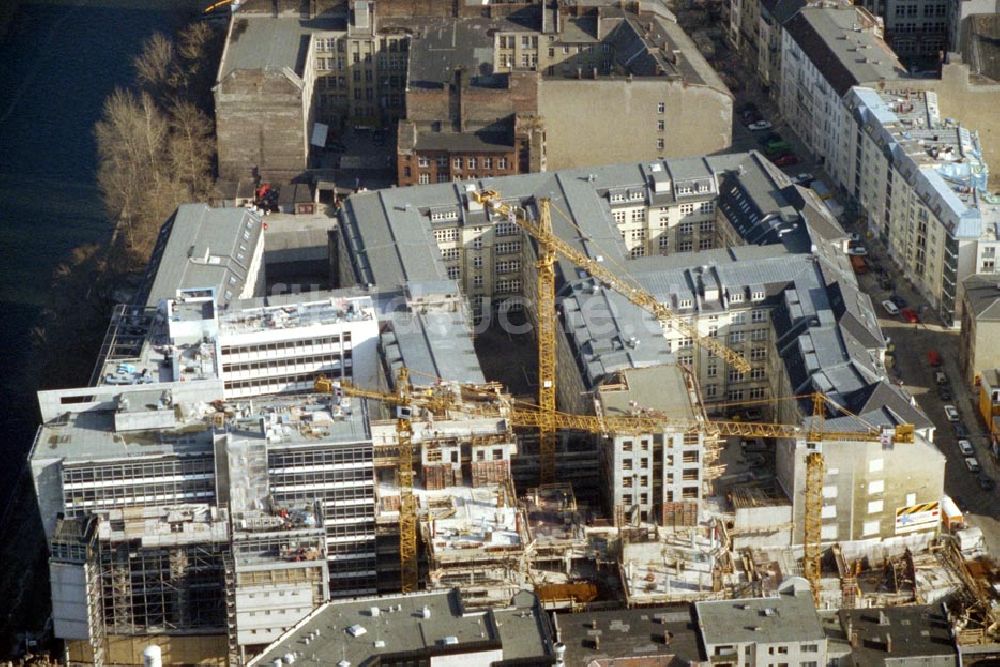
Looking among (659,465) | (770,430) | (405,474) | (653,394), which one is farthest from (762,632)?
(405,474)

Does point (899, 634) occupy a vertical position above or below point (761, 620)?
below

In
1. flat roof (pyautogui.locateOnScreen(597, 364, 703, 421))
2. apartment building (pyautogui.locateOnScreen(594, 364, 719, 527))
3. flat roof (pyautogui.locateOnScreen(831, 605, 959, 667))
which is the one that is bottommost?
flat roof (pyautogui.locateOnScreen(831, 605, 959, 667))

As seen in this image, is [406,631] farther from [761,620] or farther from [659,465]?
[659,465]

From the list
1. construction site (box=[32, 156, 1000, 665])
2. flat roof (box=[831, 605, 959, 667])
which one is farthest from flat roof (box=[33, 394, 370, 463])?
flat roof (box=[831, 605, 959, 667])

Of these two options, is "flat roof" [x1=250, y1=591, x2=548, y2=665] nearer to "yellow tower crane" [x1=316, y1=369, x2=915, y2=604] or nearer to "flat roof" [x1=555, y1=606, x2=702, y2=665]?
"flat roof" [x1=555, y1=606, x2=702, y2=665]

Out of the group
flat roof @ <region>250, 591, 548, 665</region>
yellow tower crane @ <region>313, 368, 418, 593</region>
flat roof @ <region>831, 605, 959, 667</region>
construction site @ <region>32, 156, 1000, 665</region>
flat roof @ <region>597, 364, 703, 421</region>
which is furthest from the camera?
flat roof @ <region>597, 364, 703, 421</region>

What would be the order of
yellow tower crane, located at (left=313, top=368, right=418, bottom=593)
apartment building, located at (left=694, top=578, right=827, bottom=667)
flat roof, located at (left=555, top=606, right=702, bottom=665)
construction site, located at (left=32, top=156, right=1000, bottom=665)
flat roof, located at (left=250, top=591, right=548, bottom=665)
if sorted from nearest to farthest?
flat roof, located at (left=250, top=591, right=548, bottom=665) < flat roof, located at (left=555, top=606, right=702, bottom=665) < apartment building, located at (left=694, top=578, right=827, bottom=667) < construction site, located at (left=32, top=156, right=1000, bottom=665) < yellow tower crane, located at (left=313, top=368, right=418, bottom=593)

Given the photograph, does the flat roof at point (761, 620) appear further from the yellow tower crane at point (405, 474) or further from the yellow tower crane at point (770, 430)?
the yellow tower crane at point (405, 474)

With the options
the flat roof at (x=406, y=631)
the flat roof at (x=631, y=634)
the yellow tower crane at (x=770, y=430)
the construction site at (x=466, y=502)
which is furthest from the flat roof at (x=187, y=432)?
the flat roof at (x=631, y=634)

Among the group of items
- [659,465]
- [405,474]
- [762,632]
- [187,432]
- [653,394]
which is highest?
[653,394]

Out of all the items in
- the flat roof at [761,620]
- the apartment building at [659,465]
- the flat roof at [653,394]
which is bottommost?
the flat roof at [761,620]

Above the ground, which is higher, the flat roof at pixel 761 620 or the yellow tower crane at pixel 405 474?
the yellow tower crane at pixel 405 474
